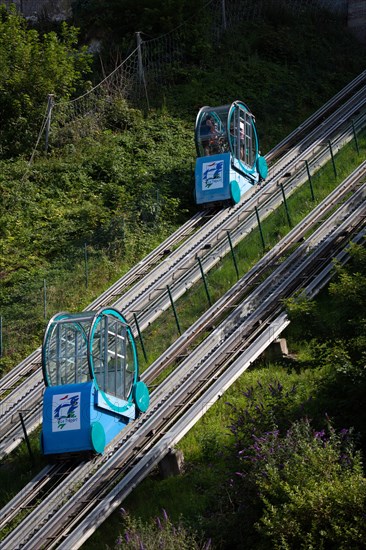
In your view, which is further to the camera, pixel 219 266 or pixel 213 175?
pixel 213 175

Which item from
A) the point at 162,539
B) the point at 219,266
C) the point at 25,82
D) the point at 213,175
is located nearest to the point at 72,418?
the point at 162,539

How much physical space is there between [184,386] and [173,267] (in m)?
7.42

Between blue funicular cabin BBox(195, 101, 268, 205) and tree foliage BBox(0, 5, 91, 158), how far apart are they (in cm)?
741

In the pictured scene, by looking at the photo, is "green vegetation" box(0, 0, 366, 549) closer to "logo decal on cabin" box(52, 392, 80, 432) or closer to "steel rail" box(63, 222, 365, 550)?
"steel rail" box(63, 222, 365, 550)

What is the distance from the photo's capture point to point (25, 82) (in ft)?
129

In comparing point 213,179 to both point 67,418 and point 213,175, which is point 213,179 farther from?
point 67,418

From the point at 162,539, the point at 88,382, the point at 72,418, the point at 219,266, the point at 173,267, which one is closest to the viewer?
the point at 162,539

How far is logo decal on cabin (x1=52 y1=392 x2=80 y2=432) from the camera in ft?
66.0

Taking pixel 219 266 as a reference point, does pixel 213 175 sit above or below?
above

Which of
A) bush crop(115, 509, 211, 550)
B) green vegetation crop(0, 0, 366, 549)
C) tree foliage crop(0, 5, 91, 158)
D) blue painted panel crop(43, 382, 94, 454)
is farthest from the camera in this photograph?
tree foliage crop(0, 5, 91, 158)

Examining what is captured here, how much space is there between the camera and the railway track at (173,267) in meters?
22.7

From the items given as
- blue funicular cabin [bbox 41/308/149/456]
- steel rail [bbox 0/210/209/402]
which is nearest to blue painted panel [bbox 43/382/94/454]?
blue funicular cabin [bbox 41/308/149/456]

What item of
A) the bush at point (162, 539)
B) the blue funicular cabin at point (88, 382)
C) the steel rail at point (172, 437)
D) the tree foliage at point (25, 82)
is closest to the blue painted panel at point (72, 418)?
the blue funicular cabin at point (88, 382)

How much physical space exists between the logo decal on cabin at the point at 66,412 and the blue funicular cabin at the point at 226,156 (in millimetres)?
12625
